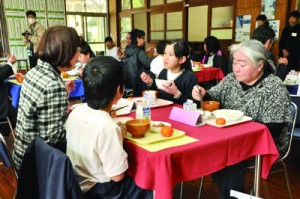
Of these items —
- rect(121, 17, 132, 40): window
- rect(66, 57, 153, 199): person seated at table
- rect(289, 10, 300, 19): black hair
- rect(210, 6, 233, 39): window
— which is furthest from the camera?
rect(121, 17, 132, 40): window

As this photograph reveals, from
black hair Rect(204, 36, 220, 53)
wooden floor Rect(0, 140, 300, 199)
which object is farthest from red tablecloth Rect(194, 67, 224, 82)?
wooden floor Rect(0, 140, 300, 199)

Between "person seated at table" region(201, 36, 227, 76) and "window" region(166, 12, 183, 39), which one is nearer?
"person seated at table" region(201, 36, 227, 76)

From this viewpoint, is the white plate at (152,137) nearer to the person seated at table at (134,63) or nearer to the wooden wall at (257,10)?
the person seated at table at (134,63)

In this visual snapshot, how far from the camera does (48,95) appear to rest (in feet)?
4.64

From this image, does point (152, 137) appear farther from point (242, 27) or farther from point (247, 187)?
point (242, 27)

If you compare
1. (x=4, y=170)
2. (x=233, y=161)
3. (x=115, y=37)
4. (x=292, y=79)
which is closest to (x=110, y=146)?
(x=233, y=161)

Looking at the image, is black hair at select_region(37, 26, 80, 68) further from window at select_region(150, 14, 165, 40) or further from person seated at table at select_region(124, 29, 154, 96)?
window at select_region(150, 14, 165, 40)

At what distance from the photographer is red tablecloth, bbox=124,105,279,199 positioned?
1.15m

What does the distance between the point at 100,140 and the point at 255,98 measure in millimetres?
1058

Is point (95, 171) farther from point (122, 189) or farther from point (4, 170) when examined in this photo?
point (4, 170)

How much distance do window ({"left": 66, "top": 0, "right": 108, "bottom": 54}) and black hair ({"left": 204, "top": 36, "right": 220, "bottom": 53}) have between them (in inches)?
165

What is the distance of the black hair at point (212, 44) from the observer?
4789 mm

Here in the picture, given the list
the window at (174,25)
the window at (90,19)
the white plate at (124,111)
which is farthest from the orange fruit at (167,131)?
the window at (90,19)

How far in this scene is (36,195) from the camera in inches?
46.9
